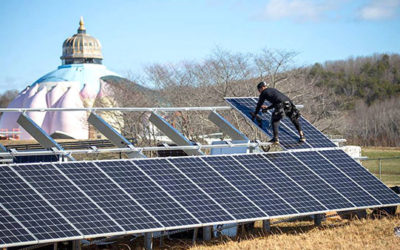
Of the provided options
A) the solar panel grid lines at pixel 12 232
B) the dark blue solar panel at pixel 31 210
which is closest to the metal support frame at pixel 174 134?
the dark blue solar panel at pixel 31 210

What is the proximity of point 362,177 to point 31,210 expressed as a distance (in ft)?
26.4

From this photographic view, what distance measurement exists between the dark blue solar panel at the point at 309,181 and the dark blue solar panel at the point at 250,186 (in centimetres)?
99

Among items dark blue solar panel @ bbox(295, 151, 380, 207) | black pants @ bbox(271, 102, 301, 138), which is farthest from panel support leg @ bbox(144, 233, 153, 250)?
dark blue solar panel @ bbox(295, 151, 380, 207)

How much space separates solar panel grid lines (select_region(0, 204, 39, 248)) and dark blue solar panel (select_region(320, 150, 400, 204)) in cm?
794

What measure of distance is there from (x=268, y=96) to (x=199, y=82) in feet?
109

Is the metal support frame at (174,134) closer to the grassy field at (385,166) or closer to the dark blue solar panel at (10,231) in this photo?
the dark blue solar panel at (10,231)

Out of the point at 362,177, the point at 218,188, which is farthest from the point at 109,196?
the point at 362,177

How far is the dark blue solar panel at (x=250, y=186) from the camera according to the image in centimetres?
1331

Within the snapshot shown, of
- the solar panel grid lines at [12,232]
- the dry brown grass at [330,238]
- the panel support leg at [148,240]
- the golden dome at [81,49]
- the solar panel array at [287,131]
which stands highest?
the golden dome at [81,49]

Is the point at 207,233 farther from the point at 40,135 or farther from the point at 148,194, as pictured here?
the point at 40,135

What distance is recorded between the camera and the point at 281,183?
14227 mm

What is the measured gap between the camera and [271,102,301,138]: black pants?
605 inches

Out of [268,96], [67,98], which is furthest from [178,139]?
[67,98]

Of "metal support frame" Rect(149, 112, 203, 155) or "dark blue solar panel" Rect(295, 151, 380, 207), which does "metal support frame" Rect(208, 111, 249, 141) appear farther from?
"dark blue solar panel" Rect(295, 151, 380, 207)
